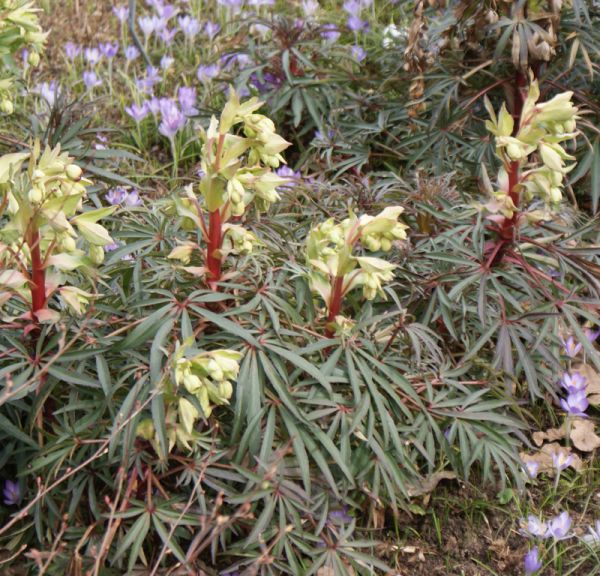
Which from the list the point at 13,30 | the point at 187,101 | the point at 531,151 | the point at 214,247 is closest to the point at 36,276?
the point at 214,247

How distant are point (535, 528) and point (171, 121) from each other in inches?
A: 80.3

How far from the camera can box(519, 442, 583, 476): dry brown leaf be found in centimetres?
246

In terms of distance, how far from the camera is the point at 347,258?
75.6 inches

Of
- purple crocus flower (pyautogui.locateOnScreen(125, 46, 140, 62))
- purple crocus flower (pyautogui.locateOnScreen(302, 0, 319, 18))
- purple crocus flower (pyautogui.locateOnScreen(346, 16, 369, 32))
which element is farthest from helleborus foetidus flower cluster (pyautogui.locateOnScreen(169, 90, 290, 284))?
purple crocus flower (pyautogui.locateOnScreen(302, 0, 319, 18))

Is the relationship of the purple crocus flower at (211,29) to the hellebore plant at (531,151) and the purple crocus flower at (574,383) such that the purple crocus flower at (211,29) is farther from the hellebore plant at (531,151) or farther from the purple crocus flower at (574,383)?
the purple crocus flower at (574,383)

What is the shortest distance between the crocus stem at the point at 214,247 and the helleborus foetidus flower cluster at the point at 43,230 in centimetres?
23

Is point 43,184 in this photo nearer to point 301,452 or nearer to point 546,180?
point 301,452

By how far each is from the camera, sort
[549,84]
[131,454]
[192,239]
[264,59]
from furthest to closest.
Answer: [264,59]
[549,84]
[192,239]
[131,454]

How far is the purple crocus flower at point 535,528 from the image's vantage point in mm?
2135

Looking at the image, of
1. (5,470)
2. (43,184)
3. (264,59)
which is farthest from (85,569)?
(264,59)

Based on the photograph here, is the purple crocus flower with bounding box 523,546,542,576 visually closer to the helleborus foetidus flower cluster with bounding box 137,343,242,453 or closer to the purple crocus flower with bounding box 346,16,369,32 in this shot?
the helleborus foetidus flower cluster with bounding box 137,343,242,453

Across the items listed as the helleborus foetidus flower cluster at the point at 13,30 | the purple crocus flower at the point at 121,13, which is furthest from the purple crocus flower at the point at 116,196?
the purple crocus flower at the point at 121,13

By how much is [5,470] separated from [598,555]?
146 centimetres

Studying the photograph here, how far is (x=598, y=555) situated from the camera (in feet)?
7.18
